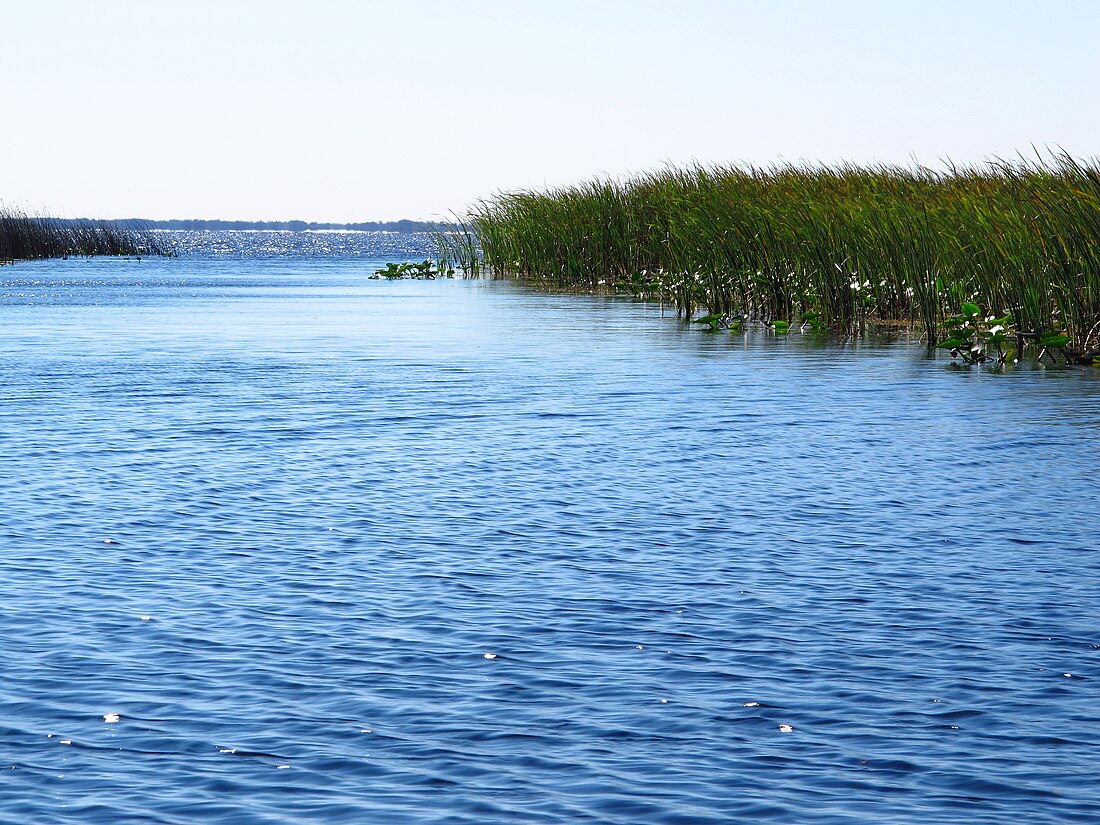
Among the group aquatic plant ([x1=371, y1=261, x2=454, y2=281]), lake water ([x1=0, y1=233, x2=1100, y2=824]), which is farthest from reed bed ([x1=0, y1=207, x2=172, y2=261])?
lake water ([x1=0, y1=233, x2=1100, y2=824])

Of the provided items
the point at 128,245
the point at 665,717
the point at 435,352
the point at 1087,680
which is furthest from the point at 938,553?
the point at 128,245

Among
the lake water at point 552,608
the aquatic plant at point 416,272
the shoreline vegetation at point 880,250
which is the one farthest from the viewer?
the aquatic plant at point 416,272

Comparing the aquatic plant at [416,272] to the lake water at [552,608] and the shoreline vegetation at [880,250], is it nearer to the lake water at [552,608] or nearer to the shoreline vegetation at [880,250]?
the shoreline vegetation at [880,250]

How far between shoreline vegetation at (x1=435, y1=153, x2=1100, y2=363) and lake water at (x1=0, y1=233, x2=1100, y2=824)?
2942 mm

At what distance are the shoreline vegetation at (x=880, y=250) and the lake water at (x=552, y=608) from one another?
116 inches

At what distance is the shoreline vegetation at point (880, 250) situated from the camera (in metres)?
17.5

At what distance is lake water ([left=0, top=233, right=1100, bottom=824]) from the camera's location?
4.75 meters

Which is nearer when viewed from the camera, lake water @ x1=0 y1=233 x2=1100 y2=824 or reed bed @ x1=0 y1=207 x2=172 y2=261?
lake water @ x1=0 y1=233 x2=1100 y2=824

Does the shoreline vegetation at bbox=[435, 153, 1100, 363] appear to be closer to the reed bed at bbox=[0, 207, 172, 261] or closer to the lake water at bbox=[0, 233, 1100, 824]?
the lake water at bbox=[0, 233, 1100, 824]

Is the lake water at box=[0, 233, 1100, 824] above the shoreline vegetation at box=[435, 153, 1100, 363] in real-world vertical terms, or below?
below

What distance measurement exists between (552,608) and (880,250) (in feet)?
49.4

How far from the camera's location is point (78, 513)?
9.08 meters

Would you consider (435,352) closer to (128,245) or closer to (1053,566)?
(1053,566)

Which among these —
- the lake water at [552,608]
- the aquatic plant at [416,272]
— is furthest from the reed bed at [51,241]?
the lake water at [552,608]
